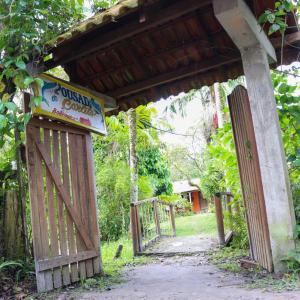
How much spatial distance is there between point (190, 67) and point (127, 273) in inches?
129

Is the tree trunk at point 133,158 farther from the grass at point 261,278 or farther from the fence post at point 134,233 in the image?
the grass at point 261,278

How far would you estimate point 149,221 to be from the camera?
9414 millimetres

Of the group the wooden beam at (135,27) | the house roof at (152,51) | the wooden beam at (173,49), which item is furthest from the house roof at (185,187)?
the wooden beam at (135,27)

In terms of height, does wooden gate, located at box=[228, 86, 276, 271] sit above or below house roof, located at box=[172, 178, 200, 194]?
below

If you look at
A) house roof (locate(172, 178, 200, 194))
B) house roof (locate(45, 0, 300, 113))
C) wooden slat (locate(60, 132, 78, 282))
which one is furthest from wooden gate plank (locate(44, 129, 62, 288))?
house roof (locate(172, 178, 200, 194))

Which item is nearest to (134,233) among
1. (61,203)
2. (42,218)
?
(61,203)

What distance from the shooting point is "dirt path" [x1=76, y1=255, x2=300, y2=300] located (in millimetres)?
3427

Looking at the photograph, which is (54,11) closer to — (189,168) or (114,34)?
(114,34)

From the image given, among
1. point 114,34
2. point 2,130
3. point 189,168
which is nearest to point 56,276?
point 2,130

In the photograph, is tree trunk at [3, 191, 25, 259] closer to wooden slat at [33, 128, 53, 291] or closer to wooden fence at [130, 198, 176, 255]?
wooden slat at [33, 128, 53, 291]

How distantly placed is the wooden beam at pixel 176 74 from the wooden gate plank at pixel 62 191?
186cm

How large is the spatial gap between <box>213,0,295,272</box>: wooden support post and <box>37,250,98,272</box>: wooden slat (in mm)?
2481

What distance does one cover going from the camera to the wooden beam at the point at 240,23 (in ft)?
12.5

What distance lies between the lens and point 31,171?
4.37 metres
